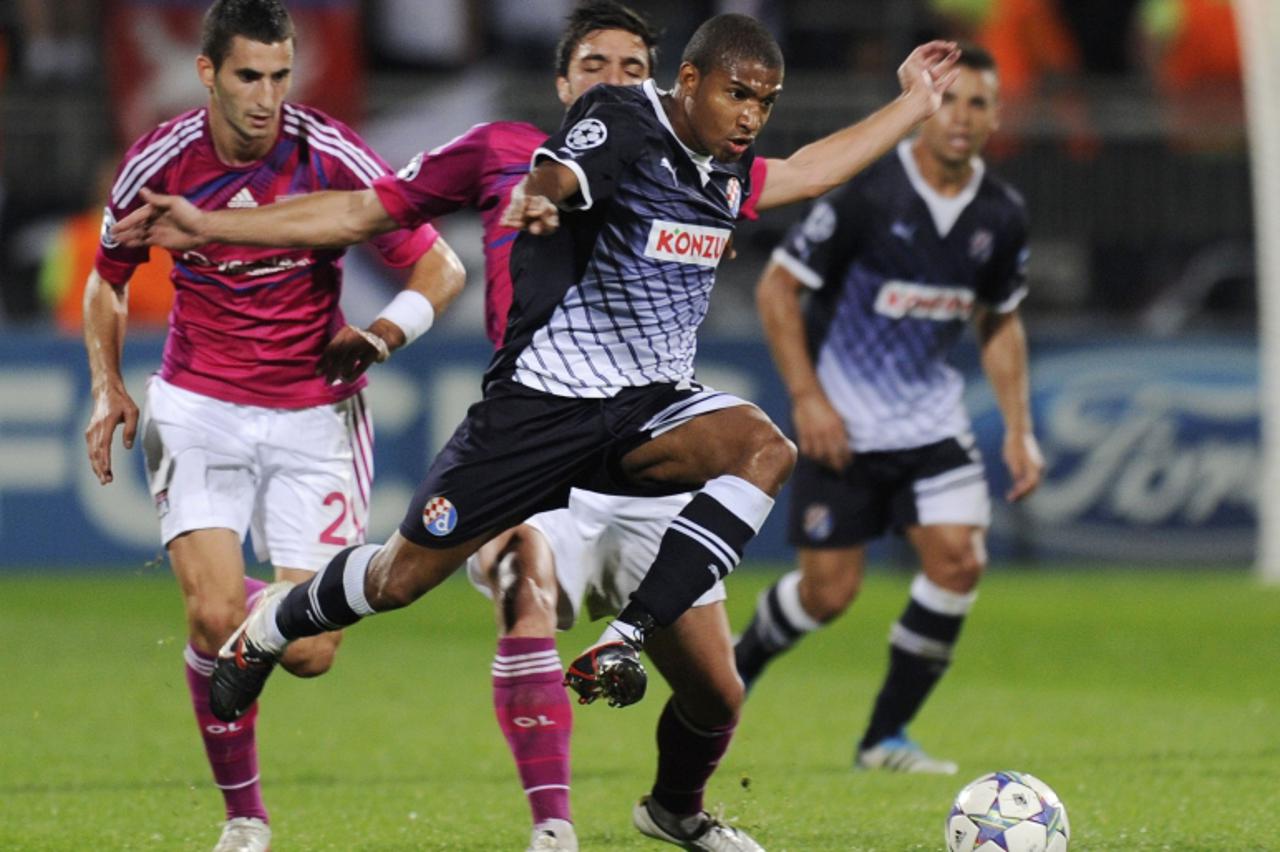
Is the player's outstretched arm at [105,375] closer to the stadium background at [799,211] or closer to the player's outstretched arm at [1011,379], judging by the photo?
the player's outstretched arm at [1011,379]

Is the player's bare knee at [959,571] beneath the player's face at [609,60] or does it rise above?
beneath

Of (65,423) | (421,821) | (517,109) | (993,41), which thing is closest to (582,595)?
(421,821)

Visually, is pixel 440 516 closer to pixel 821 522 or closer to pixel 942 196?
pixel 821 522

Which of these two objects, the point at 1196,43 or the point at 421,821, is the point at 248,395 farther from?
the point at 1196,43

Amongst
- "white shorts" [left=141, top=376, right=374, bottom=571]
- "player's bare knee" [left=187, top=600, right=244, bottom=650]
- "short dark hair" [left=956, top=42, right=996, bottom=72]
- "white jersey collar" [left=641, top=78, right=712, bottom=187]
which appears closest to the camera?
"white jersey collar" [left=641, top=78, right=712, bottom=187]

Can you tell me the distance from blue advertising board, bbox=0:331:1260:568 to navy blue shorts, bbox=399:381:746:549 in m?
8.75

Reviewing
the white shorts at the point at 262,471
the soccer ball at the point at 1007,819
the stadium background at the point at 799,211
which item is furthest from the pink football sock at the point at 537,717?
the stadium background at the point at 799,211

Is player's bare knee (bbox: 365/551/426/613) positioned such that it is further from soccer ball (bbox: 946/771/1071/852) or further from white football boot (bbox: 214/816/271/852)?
soccer ball (bbox: 946/771/1071/852)

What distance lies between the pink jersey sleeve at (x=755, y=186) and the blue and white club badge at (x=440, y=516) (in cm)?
109

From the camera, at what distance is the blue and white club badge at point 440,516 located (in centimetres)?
532

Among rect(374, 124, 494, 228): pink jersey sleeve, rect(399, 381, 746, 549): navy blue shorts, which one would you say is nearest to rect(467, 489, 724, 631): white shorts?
rect(399, 381, 746, 549): navy blue shorts

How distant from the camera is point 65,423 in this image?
13.9 m

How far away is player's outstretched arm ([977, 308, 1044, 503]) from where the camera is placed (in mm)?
8102

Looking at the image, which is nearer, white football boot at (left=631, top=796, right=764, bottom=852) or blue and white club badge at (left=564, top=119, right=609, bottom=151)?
blue and white club badge at (left=564, top=119, right=609, bottom=151)
